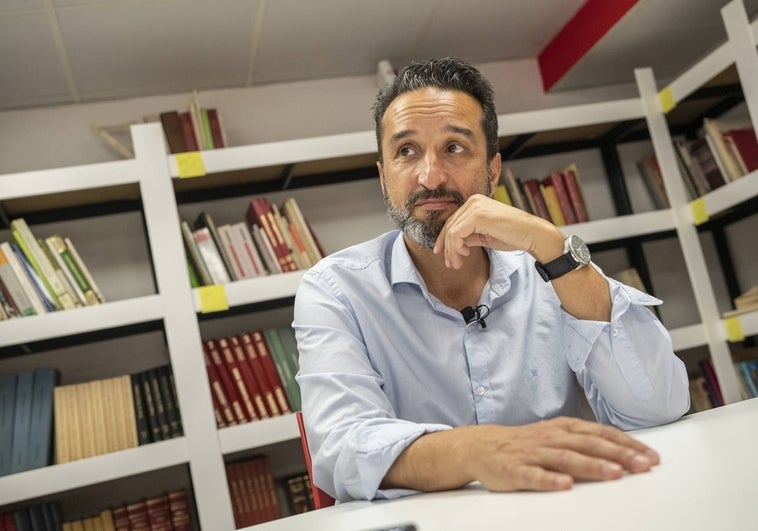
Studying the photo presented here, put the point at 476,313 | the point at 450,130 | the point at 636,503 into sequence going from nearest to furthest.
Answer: the point at 636,503 < the point at 476,313 < the point at 450,130

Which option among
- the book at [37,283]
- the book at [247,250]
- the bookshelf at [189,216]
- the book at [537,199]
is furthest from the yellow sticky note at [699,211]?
the book at [37,283]

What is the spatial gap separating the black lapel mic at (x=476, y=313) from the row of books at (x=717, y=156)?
2.05m

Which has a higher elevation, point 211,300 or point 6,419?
point 211,300

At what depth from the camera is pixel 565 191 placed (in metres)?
3.19

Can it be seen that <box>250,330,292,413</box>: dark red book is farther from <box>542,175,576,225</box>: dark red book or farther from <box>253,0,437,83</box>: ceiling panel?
<box>542,175,576,225</box>: dark red book

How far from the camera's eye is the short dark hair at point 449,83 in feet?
5.01

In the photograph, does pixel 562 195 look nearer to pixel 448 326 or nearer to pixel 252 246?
pixel 252 246

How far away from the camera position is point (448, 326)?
1.35 m

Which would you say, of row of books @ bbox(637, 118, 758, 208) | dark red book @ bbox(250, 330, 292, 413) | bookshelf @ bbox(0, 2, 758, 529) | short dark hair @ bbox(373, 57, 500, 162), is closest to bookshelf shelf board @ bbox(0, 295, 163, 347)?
bookshelf @ bbox(0, 2, 758, 529)

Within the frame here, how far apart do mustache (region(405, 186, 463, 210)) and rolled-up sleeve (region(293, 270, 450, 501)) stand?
23 centimetres

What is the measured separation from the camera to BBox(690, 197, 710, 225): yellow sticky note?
9.75ft

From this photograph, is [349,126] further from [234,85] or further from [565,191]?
[565,191]

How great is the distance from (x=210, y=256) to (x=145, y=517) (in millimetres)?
951

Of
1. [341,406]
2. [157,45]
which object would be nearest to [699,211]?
[157,45]
